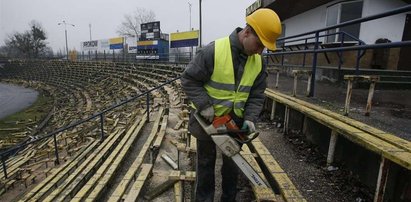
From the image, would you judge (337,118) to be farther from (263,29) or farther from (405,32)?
(405,32)

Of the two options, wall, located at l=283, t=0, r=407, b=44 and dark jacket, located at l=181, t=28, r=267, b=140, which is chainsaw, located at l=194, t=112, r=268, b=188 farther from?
wall, located at l=283, t=0, r=407, b=44

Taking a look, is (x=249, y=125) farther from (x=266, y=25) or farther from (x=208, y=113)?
(x=266, y=25)

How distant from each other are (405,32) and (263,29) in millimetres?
9472

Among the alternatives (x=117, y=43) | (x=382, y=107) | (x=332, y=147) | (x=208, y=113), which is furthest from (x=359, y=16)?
(x=117, y=43)

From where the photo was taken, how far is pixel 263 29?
2371 millimetres

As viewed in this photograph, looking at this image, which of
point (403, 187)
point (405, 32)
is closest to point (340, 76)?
point (405, 32)

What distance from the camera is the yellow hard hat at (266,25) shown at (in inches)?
93.1

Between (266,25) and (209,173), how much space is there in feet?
5.38

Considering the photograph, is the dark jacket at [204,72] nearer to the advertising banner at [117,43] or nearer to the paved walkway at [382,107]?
the paved walkway at [382,107]

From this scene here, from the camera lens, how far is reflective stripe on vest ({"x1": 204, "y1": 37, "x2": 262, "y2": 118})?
2.58m

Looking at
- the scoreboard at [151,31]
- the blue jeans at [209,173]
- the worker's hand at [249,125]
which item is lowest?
the blue jeans at [209,173]

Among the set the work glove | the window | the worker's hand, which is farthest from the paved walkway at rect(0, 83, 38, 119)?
the worker's hand

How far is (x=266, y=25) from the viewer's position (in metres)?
2.36

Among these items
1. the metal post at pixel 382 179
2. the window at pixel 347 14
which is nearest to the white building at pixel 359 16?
the window at pixel 347 14
